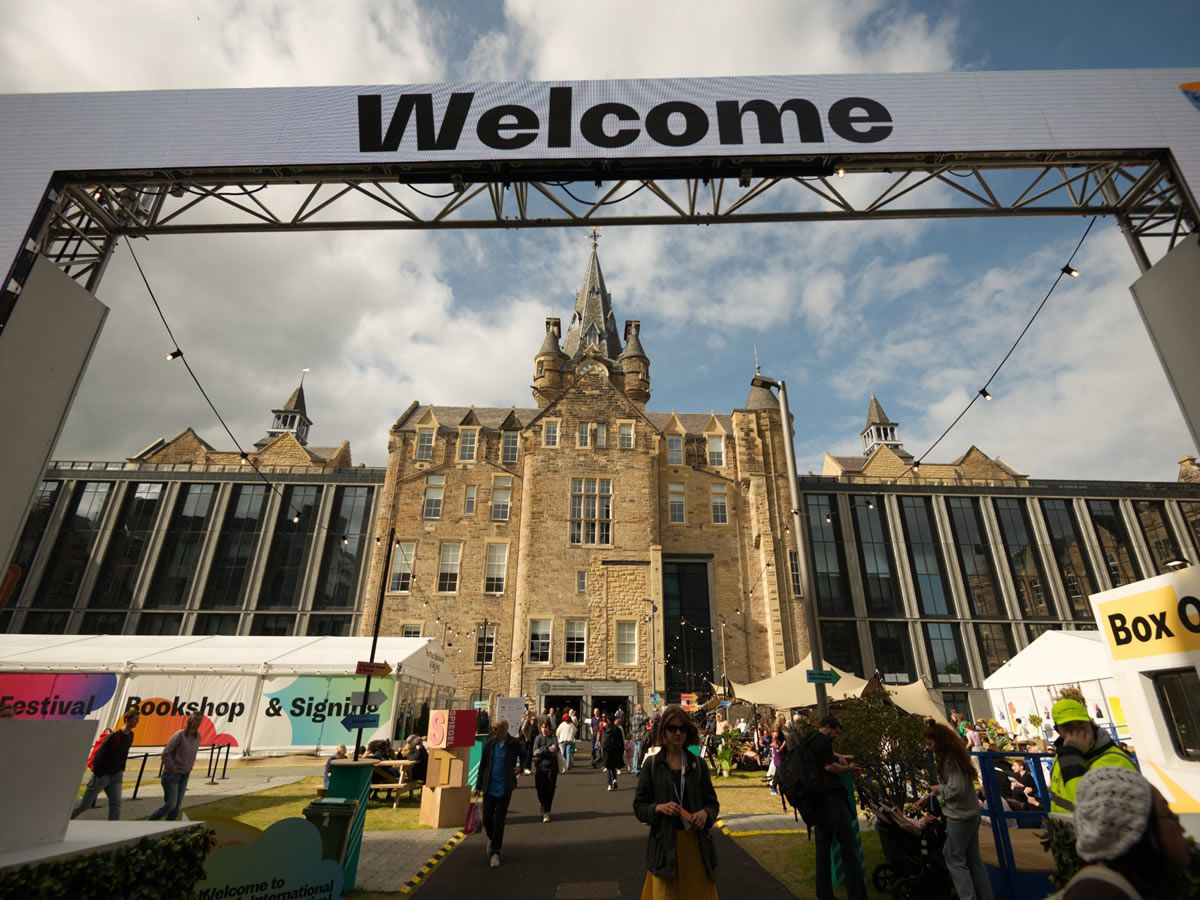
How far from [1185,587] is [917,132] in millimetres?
6029

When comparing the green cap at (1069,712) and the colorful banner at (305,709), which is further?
the colorful banner at (305,709)

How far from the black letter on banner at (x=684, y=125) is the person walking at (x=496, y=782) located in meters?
8.21

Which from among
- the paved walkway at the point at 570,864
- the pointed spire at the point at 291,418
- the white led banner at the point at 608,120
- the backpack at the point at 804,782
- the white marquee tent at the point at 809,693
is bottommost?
the paved walkway at the point at 570,864

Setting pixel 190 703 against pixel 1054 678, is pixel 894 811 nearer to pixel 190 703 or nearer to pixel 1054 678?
pixel 1054 678

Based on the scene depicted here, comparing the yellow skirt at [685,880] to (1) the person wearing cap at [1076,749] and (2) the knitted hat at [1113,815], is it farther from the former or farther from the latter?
(1) the person wearing cap at [1076,749]

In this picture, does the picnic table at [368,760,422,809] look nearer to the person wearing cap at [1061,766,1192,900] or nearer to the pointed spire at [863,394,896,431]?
the person wearing cap at [1061,766,1192,900]

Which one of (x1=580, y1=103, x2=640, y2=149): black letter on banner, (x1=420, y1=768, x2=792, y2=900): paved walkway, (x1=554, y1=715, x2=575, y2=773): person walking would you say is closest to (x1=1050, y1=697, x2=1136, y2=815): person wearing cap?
(x1=420, y1=768, x2=792, y2=900): paved walkway

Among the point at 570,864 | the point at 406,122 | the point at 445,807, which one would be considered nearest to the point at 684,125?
the point at 406,122

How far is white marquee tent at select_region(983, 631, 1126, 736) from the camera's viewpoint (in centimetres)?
1585

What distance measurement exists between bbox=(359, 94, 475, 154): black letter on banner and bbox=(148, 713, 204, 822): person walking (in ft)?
27.7

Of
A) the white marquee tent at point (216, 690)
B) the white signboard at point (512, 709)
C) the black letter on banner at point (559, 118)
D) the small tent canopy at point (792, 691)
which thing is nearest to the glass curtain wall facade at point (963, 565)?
the small tent canopy at point (792, 691)

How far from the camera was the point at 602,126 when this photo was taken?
8125mm

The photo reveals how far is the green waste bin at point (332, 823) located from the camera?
6.24 m

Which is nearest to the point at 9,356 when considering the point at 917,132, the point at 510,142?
the point at 510,142
